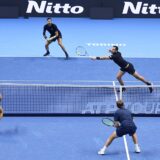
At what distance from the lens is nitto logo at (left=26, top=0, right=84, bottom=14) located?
27375mm

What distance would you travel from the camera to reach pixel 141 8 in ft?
90.6

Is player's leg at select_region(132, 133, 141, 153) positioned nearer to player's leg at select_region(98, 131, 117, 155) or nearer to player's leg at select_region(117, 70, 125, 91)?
player's leg at select_region(98, 131, 117, 155)

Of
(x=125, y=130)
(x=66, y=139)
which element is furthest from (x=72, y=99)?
(x=125, y=130)

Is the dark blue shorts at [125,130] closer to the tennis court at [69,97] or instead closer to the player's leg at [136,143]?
the player's leg at [136,143]

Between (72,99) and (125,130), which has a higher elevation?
(125,130)

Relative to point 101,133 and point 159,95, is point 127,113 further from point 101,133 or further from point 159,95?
point 159,95

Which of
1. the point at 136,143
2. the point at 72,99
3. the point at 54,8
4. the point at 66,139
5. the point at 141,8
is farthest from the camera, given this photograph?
the point at 141,8

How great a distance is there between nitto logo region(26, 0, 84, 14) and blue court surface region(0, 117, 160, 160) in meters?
11.3

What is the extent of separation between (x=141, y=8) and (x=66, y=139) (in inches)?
525

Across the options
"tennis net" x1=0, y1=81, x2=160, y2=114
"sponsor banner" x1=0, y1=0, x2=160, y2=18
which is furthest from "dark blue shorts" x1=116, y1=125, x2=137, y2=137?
"sponsor banner" x1=0, y1=0, x2=160, y2=18

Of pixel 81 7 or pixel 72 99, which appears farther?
pixel 81 7

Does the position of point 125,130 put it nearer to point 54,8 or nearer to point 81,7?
point 81,7

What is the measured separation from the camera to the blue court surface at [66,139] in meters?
14.8

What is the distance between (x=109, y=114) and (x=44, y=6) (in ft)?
37.8
